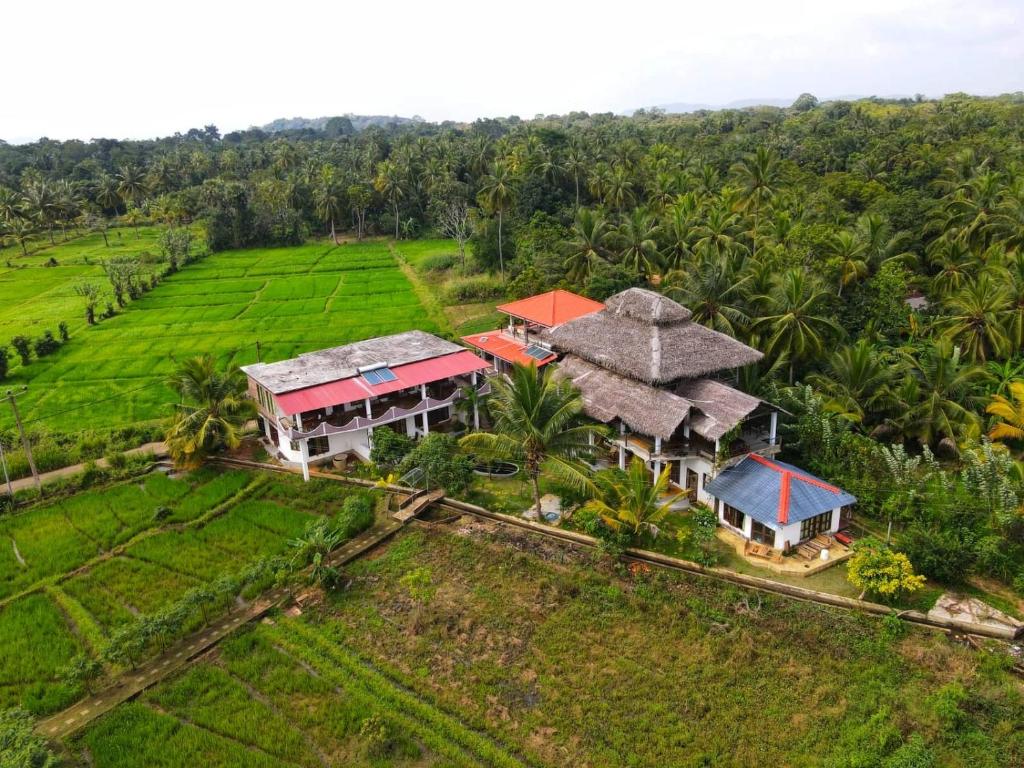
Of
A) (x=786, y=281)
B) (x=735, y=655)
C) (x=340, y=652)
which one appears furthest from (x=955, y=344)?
(x=340, y=652)

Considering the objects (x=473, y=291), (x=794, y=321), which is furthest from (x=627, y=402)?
(x=473, y=291)

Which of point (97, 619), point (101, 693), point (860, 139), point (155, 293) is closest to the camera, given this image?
point (101, 693)

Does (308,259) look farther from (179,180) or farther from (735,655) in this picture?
(735,655)

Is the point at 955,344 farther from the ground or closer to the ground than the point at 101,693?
farther from the ground

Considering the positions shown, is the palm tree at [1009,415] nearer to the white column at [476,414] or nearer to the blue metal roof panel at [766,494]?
the blue metal roof panel at [766,494]

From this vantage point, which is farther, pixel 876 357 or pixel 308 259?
pixel 308 259

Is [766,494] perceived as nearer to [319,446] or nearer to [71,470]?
[319,446]

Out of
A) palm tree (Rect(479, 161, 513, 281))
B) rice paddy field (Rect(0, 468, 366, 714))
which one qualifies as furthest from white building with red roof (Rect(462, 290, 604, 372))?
palm tree (Rect(479, 161, 513, 281))
